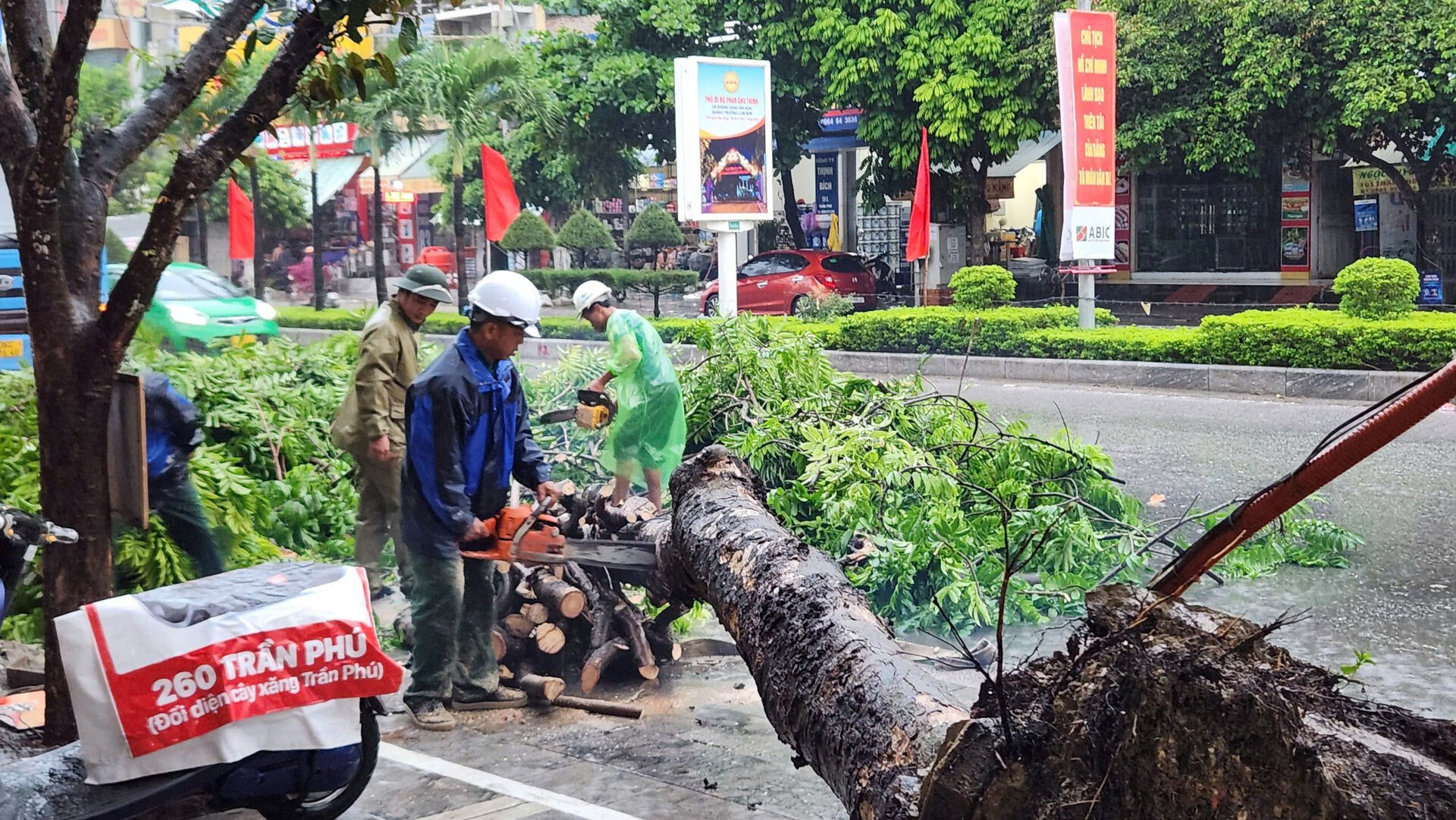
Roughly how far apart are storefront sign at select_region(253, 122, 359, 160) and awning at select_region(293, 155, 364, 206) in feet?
1.11

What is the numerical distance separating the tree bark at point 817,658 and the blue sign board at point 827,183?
2844 cm

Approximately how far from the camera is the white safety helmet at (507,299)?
477cm

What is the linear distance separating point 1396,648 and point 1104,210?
35.4ft

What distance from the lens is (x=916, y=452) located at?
6418 mm

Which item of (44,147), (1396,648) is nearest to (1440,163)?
(1396,648)

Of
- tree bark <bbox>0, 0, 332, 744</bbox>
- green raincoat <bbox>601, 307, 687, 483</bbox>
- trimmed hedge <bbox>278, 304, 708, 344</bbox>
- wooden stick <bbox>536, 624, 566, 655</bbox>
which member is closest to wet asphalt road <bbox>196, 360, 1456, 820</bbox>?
wooden stick <bbox>536, 624, 566, 655</bbox>

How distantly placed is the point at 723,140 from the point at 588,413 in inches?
341

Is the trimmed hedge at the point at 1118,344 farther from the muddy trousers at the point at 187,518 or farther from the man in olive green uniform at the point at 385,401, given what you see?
the muddy trousers at the point at 187,518

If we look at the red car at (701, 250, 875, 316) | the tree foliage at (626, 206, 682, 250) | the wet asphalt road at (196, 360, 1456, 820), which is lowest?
the wet asphalt road at (196, 360, 1456, 820)

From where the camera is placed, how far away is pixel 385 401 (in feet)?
20.1

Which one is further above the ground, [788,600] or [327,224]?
[327,224]

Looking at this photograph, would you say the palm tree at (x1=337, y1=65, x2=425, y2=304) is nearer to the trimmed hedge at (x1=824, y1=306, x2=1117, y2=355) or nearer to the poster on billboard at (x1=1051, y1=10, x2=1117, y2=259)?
the trimmed hedge at (x1=824, y1=306, x2=1117, y2=355)

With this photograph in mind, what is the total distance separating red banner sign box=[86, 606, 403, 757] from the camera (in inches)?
120

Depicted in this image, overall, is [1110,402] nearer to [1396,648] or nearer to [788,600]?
[1396,648]
